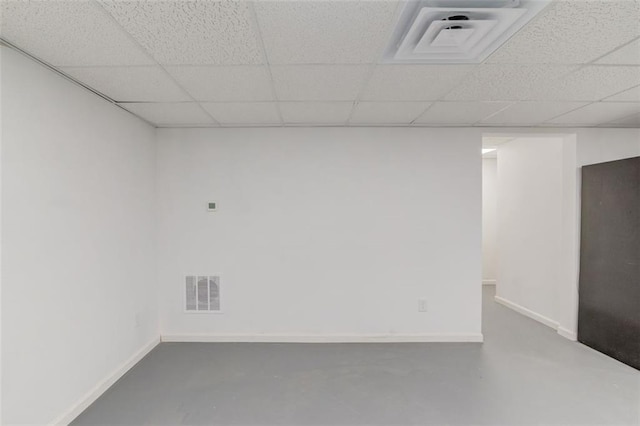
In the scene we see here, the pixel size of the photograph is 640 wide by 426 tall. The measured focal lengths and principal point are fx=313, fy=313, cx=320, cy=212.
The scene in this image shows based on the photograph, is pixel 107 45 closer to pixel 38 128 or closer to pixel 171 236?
pixel 38 128

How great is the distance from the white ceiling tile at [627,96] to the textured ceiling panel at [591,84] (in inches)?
2.6

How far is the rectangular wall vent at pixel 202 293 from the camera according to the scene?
336 centimetres

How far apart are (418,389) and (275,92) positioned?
2559 millimetres

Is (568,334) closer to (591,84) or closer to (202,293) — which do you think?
(591,84)

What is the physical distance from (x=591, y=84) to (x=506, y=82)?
0.62 metres

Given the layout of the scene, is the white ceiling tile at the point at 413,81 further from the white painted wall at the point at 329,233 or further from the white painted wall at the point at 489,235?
the white painted wall at the point at 489,235

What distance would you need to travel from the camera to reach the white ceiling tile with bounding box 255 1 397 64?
1404 millimetres

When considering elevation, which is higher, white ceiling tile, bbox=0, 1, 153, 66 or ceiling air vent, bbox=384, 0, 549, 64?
ceiling air vent, bbox=384, 0, 549, 64

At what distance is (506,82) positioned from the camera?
218 cm

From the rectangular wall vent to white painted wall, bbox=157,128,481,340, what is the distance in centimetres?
7

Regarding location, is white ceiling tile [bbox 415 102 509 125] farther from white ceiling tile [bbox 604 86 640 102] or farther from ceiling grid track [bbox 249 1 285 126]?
ceiling grid track [bbox 249 1 285 126]

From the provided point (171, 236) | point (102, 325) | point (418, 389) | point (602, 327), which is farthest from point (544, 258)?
point (102, 325)

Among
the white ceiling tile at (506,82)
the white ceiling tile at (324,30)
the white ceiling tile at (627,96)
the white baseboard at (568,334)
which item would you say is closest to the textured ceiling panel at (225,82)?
the white ceiling tile at (324,30)

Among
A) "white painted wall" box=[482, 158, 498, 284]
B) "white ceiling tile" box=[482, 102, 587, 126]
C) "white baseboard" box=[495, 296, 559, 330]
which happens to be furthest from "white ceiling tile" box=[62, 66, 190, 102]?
"white painted wall" box=[482, 158, 498, 284]
